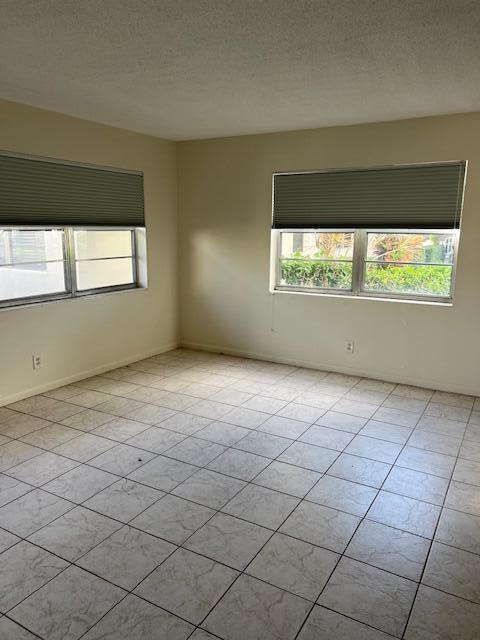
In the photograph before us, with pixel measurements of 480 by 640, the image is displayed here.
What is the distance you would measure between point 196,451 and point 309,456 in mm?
745

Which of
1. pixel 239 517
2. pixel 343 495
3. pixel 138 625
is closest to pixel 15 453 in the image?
pixel 239 517

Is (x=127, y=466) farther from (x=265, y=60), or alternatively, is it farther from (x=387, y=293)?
(x=387, y=293)

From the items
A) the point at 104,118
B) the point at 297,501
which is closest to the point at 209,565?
the point at 297,501

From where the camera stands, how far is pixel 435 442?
11.2ft

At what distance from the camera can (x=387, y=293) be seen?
467 cm

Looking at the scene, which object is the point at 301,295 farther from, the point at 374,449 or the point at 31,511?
the point at 31,511

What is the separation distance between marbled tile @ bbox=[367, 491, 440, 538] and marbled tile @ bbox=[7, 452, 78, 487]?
1814mm

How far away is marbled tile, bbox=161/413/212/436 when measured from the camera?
355 cm

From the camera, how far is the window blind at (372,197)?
419 cm

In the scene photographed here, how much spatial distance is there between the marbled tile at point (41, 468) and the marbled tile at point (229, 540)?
1041mm

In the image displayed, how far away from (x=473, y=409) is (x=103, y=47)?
147 inches

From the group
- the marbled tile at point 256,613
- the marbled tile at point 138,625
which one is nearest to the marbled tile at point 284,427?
the marbled tile at point 256,613

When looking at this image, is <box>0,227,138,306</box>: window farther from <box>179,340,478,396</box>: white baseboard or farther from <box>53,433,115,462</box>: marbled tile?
<box>53,433,115,462</box>: marbled tile

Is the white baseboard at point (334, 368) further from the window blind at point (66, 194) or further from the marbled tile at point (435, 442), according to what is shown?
the window blind at point (66, 194)
